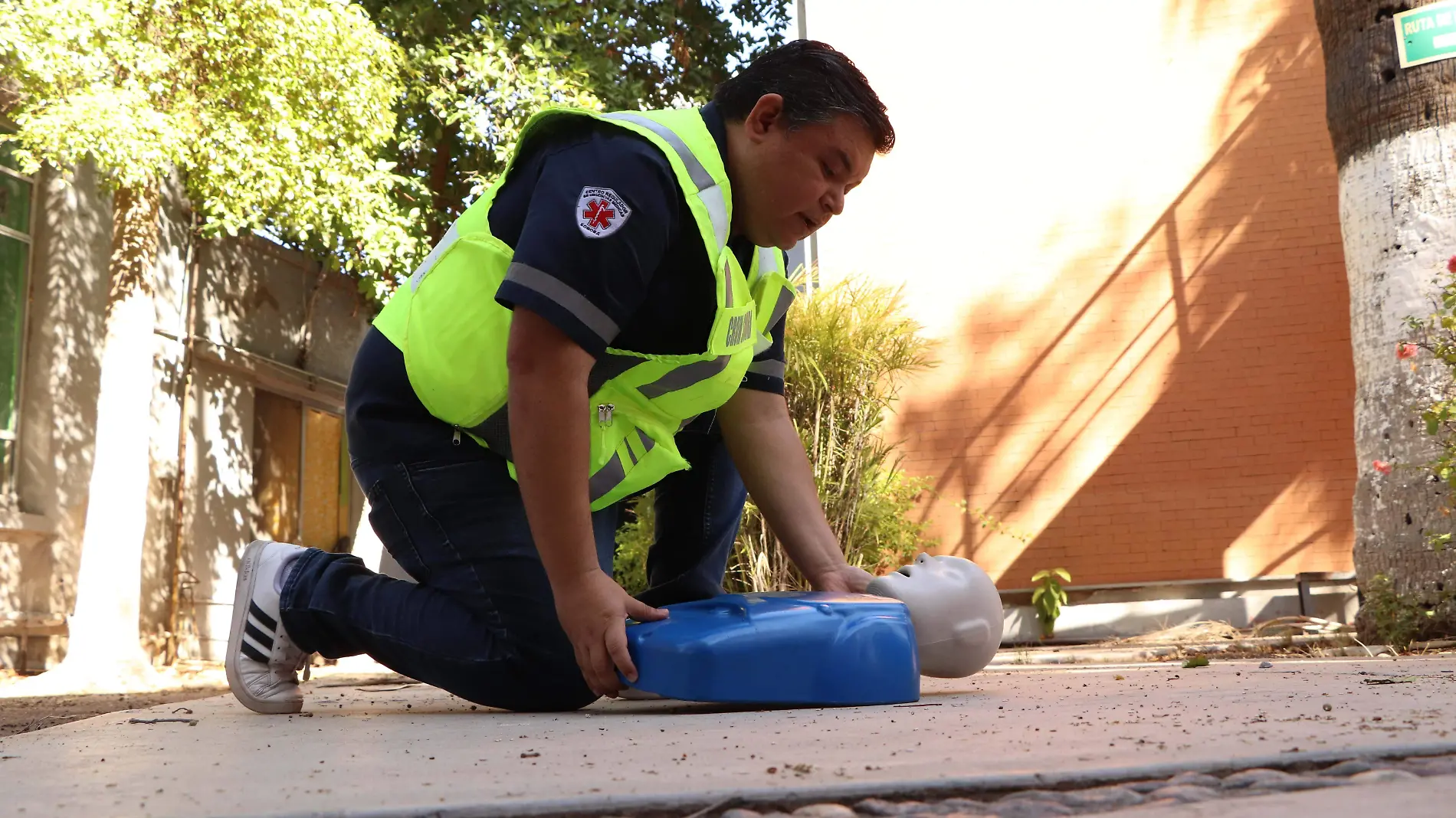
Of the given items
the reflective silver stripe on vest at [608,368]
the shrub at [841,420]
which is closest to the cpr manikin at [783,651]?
the reflective silver stripe on vest at [608,368]

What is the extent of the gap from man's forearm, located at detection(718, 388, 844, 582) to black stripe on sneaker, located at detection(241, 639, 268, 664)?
0.90 metres

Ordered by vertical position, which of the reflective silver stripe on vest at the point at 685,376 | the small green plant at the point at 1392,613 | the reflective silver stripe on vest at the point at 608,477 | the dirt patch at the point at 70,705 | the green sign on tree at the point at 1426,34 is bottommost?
the dirt patch at the point at 70,705

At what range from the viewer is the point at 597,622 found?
1.77 metres

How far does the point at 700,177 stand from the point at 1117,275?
19.2ft

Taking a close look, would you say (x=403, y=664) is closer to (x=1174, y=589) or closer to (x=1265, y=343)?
(x=1174, y=589)

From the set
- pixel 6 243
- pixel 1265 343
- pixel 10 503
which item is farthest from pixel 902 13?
pixel 10 503

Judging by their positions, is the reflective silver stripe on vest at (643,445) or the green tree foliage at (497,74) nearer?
the reflective silver stripe on vest at (643,445)

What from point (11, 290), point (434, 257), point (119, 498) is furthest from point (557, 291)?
point (11, 290)

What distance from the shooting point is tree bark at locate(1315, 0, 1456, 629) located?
4.24 meters

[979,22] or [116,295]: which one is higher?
[979,22]

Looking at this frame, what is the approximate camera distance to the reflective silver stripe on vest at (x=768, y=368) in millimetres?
2441

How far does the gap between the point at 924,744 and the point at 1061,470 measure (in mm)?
6165

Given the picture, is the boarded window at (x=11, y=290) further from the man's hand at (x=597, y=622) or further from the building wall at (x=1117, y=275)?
the man's hand at (x=597, y=622)

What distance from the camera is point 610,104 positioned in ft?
25.7
